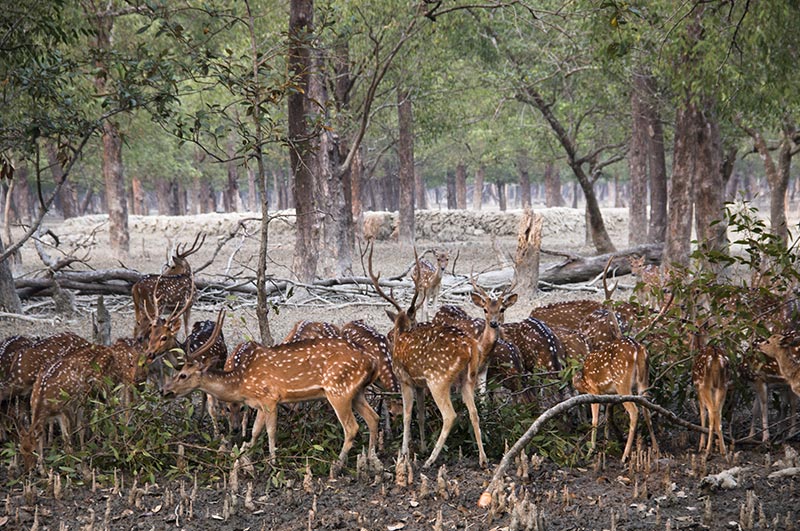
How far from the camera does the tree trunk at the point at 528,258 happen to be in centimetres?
1235

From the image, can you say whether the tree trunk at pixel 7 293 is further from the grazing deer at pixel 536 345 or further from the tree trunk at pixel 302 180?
the grazing deer at pixel 536 345

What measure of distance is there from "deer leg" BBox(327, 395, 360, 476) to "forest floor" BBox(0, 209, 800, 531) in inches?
3.5

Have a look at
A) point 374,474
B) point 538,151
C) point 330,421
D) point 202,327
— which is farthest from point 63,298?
point 538,151

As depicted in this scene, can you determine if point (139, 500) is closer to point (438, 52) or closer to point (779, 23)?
point (779, 23)

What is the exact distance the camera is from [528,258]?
1245cm

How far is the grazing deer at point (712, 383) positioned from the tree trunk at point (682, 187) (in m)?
6.95

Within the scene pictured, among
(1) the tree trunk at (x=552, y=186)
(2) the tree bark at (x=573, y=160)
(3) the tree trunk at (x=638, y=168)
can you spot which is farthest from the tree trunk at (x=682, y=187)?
(1) the tree trunk at (x=552, y=186)

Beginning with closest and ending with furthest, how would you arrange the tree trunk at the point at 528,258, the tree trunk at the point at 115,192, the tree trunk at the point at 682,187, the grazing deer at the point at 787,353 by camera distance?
the grazing deer at the point at 787,353 < the tree trunk at the point at 682,187 < the tree trunk at the point at 528,258 < the tree trunk at the point at 115,192

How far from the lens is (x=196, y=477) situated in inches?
191

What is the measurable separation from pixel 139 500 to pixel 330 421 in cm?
138

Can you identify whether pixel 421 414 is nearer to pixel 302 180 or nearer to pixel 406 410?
pixel 406 410

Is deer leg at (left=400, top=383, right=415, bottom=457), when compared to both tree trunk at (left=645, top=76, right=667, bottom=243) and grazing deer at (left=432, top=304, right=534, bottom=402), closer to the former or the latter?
grazing deer at (left=432, top=304, right=534, bottom=402)

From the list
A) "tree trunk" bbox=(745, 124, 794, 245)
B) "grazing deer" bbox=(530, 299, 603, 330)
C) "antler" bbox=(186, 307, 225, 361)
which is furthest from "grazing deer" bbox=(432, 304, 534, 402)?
"tree trunk" bbox=(745, 124, 794, 245)

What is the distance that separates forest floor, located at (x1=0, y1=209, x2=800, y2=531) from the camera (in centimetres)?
430
